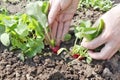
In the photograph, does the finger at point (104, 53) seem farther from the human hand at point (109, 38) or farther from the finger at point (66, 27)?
the finger at point (66, 27)

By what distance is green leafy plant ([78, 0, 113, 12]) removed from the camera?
8.29 feet

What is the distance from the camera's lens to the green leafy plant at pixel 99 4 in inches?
99.5

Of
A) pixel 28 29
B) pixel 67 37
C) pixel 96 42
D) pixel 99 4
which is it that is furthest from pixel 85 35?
pixel 99 4

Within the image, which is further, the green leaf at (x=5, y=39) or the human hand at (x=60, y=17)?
the human hand at (x=60, y=17)

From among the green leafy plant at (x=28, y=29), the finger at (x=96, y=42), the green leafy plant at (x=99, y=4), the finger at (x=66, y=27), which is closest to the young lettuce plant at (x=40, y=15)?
the green leafy plant at (x=28, y=29)

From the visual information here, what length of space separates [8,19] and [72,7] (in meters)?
0.43

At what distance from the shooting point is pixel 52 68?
1972 mm

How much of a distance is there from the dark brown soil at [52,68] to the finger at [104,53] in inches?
2.8

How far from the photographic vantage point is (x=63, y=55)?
2.08 meters

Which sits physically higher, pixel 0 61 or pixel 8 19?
pixel 8 19

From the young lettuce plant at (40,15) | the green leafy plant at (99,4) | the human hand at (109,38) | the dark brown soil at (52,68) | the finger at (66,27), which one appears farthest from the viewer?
the green leafy plant at (99,4)

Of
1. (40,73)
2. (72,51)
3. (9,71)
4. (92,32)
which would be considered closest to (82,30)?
(92,32)

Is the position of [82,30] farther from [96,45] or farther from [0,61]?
[0,61]

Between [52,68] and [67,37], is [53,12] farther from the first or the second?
[52,68]
